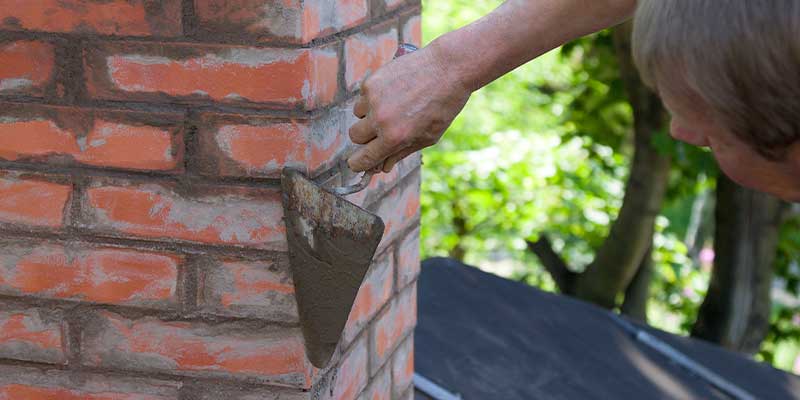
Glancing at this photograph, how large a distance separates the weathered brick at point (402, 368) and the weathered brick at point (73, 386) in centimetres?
49

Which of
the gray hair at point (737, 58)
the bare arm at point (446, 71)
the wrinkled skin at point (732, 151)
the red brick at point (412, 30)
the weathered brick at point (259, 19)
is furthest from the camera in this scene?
the red brick at point (412, 30)

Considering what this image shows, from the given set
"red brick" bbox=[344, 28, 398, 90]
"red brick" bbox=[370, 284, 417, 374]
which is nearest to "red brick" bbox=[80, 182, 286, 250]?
"red brick" bbox=[344, 28, 398, 90]

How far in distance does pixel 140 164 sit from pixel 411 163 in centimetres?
57

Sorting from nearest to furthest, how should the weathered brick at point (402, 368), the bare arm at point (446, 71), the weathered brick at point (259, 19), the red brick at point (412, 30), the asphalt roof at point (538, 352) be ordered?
the weathered brick at point (259, 19) < the bare arm at point (446, 71) < the red brick at point (412, 30) < the weathered brick at point (402, 368) < the asphalt roof at point (538, 352)

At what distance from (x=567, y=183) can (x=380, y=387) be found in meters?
5.52

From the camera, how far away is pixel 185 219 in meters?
1.45

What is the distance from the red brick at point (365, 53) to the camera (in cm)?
153

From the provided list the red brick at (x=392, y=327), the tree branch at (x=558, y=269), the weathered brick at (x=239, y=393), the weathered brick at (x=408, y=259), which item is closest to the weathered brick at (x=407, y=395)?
the red brick at (x=392, y=327)

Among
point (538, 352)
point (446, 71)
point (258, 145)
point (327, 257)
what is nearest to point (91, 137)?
point (258, 145)

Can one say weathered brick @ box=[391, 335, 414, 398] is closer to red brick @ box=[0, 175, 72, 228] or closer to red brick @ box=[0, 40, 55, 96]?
red brick @ box=[0, 175, 72, 228]

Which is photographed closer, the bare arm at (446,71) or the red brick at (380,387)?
the bare arm at (446,71)

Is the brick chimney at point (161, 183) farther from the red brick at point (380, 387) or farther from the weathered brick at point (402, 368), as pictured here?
the weathered brick at point (402, 368)

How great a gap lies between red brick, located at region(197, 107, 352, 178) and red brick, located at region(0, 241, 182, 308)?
16cm

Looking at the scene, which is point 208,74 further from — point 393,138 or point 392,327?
point 392,327
